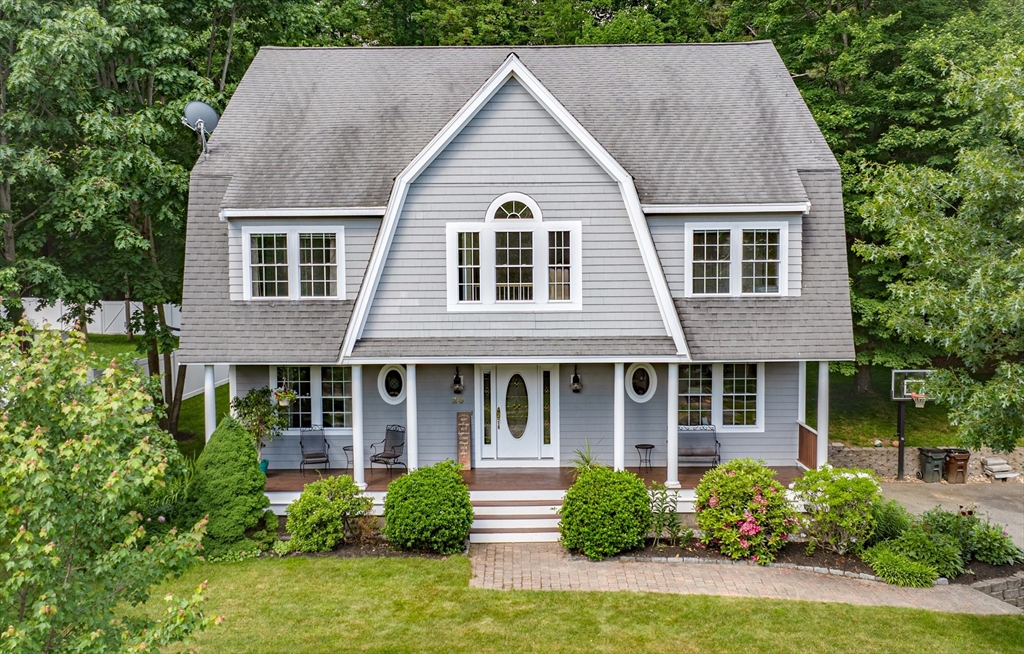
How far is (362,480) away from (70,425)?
8.61m

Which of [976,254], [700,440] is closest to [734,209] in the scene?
[700,440]

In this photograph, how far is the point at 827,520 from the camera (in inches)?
499

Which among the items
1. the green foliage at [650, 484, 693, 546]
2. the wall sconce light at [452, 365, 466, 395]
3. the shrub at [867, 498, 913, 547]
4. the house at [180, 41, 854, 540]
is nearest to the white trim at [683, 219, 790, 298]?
the house at [180, 41, 854, 540]

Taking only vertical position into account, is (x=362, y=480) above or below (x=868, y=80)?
below

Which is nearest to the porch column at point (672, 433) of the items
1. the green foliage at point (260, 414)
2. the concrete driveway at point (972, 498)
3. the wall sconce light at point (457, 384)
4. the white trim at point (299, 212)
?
the wall sconce light at point (457, 384)

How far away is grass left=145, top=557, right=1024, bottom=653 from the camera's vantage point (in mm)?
9852

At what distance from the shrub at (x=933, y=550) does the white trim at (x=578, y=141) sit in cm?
471

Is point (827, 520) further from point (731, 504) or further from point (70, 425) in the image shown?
point (70, 425)

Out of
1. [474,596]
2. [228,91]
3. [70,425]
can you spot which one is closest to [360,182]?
[228,91]

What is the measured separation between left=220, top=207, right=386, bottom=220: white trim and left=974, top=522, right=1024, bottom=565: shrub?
12.2 m

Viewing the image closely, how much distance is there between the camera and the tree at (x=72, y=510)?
18.3 ft

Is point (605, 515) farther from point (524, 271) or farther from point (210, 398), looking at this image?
point (210, 398)

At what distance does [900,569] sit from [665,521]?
12.1 feet

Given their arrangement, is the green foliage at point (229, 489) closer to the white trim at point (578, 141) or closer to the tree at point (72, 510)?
the white trim at point (578, 141)
